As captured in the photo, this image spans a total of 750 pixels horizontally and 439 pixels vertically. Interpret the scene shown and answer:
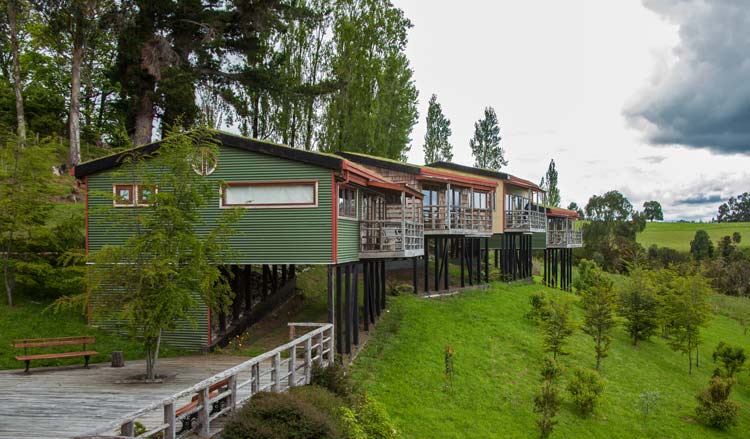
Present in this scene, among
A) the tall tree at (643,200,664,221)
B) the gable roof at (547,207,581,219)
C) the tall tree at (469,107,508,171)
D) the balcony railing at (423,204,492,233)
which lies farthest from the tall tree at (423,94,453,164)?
the tall tree at (643,200,664,221)

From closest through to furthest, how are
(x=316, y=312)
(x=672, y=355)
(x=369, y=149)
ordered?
(x=316, y=312) < (x=672, y=355) < (x=369, y=149)

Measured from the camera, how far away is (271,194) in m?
17.7

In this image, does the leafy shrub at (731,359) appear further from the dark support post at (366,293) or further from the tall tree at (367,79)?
the tall tree at (367,79)

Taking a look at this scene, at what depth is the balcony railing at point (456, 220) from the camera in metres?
27.4

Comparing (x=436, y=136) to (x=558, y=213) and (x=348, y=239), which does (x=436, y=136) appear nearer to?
(x=558, y=213)

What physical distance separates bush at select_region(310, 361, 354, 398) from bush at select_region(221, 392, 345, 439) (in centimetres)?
359

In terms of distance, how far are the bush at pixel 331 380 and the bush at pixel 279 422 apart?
3.59m

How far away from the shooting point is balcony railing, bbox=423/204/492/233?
27.4 m

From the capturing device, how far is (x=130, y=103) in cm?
3142

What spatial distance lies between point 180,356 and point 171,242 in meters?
5.82

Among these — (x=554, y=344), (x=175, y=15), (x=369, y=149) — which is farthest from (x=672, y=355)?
(x=175, y=15)

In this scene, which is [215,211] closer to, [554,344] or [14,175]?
[14,175]

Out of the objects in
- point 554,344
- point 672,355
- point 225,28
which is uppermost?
point 225,28

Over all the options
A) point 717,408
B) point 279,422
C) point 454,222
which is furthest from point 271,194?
point 717,408
